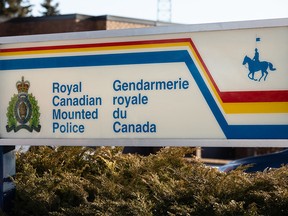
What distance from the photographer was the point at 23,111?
6973 millimetres

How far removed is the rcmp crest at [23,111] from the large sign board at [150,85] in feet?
0.03

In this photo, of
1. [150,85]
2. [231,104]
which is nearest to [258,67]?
[231,104]

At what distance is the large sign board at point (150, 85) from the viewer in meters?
6.11

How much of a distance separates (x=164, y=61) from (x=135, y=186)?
48.3 inches

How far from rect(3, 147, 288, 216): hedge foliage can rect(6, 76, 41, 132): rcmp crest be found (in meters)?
0.42

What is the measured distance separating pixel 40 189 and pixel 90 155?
0.99 metres

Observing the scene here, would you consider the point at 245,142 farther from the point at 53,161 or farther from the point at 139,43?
the point at 53,161

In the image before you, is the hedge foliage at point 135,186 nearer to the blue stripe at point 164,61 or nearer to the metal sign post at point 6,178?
the metal sign post at point 6,178

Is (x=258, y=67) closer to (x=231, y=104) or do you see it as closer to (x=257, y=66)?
(x=257, y=66)

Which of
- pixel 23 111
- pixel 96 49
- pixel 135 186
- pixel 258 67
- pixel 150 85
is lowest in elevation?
pixel 135 186

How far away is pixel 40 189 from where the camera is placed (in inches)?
257

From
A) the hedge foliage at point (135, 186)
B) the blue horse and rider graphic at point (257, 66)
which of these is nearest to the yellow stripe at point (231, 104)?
the blue horse and rider graphic at point (257, 66)

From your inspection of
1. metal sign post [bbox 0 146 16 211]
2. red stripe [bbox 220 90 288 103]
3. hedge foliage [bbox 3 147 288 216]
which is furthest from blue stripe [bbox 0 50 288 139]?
metal sign post [bbox 0 146 16 211]

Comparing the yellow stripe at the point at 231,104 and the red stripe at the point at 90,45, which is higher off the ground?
the red stripe at the point at 90,45
